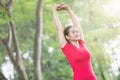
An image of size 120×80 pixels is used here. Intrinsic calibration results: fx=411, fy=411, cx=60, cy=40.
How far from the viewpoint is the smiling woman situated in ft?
65.5

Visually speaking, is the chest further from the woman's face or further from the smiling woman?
the smiling woman

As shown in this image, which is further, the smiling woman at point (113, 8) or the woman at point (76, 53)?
the smiling woman at point (113, 8)

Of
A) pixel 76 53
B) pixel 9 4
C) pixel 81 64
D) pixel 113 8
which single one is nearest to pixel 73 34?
pixel 76 53

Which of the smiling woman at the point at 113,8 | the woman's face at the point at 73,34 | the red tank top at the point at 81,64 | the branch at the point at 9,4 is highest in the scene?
the woman's face at the point at 73,34

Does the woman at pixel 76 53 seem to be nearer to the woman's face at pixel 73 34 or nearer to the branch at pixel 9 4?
the woman's face at pixel 73 34

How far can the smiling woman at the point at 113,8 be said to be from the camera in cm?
1997

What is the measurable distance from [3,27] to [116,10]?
695 cm

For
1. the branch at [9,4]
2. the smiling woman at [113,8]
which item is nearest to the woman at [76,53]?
the branch at [9,4]

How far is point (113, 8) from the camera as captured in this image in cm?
2055

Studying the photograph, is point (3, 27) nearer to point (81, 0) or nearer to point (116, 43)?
point (81, 0)

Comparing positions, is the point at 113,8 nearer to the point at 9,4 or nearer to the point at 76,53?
the point at 9,4

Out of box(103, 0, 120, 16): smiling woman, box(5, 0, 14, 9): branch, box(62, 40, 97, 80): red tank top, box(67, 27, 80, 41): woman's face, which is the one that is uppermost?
box(67, 27, 80, 41): woman's face

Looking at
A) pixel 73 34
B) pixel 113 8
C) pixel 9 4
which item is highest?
pixel 73 34

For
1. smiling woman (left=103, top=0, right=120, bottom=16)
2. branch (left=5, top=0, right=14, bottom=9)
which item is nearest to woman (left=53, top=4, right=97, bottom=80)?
branch (left=5, top=0, right=14, bottom=9)
